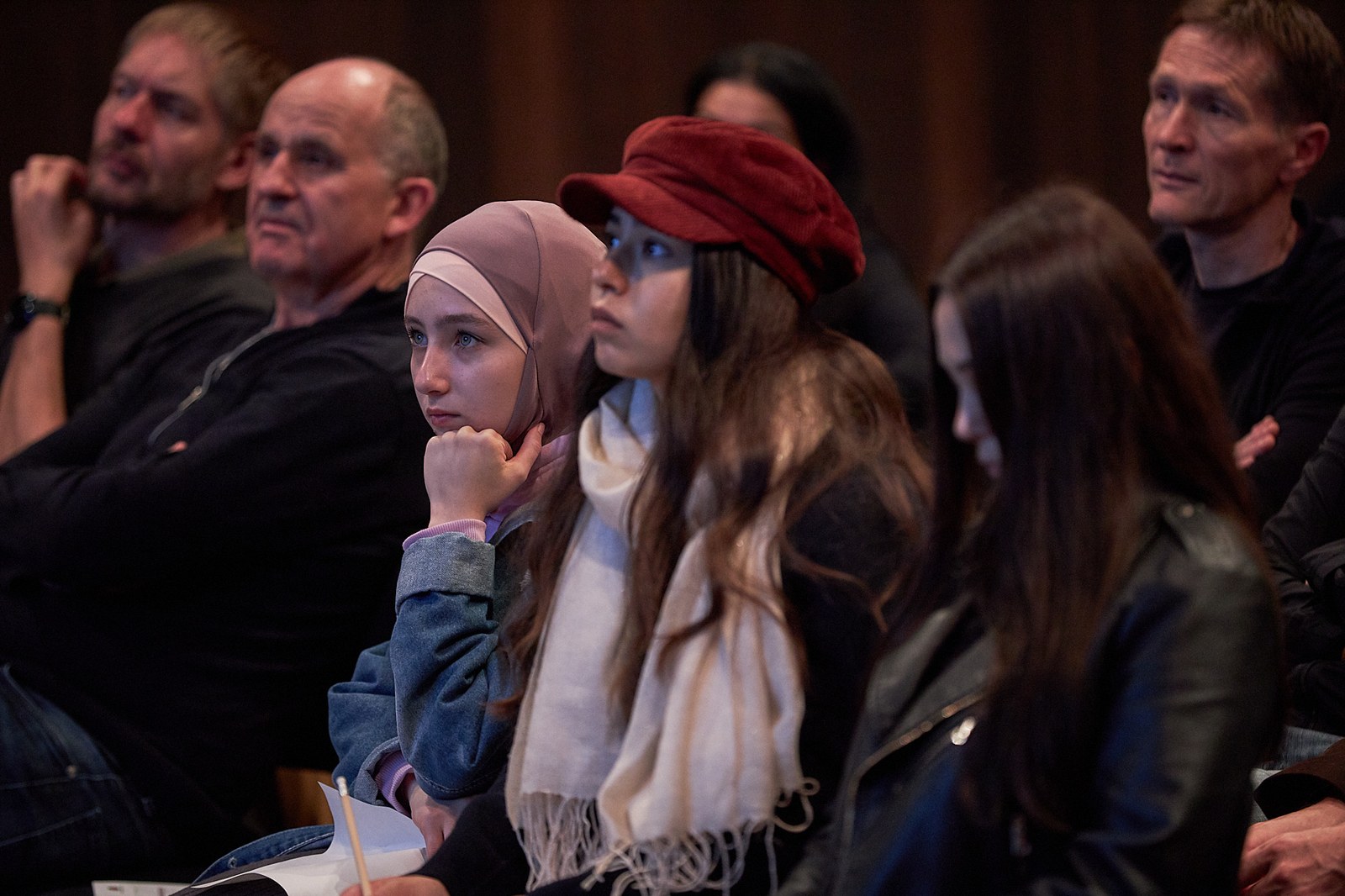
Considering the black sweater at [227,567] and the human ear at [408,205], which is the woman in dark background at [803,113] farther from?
the black sweater at [227,567]

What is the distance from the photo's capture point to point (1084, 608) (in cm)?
128

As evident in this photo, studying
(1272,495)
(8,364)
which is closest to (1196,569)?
(1272,495)

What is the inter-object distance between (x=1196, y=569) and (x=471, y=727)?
907 mm

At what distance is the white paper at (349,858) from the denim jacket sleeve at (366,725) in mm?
46

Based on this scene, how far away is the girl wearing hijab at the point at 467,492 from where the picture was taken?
5.98 ft

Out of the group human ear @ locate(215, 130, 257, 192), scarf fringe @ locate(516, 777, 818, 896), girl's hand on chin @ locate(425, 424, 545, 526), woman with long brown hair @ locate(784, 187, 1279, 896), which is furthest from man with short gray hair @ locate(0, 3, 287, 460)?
woman with long brown hair @ locate(784, 187, 1279, 896)

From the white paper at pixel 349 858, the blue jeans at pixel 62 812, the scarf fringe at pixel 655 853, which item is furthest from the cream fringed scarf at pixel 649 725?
the blue jeans at pixel 62 812

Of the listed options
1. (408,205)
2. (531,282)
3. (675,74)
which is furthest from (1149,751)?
(675,74)

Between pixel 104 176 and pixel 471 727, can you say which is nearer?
pixel 471 727

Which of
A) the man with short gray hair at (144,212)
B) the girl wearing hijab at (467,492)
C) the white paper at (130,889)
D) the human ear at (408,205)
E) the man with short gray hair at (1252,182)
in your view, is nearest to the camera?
the girl wearing hijab at (467,492)

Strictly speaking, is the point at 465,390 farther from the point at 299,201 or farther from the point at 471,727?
the point at 299,201

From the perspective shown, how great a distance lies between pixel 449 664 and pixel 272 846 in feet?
1.84

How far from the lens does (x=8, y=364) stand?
3.44 meters

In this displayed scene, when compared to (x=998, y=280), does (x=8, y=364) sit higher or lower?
lower
